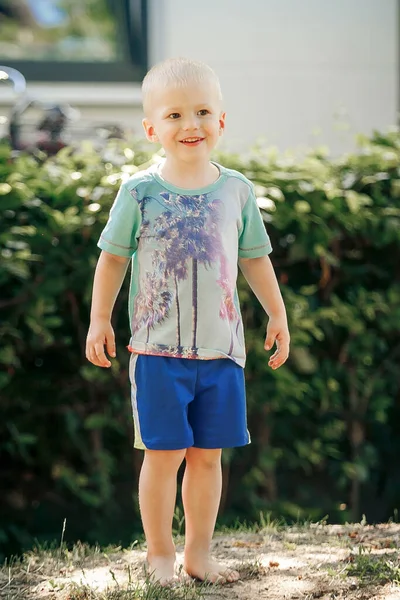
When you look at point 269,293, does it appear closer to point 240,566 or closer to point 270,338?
point 270,338

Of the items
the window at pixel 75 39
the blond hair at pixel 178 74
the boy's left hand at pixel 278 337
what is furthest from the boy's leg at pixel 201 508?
the window at pixel 75 39

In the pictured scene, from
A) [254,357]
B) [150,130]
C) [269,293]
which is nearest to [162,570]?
[269,293]

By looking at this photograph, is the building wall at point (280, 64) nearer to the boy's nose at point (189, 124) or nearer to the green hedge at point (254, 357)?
the green hedge at point (254, 357)

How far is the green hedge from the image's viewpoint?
157 inches

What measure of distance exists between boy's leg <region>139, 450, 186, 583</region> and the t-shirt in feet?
1.01

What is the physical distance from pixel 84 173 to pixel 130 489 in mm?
1385

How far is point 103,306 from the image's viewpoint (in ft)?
9.36

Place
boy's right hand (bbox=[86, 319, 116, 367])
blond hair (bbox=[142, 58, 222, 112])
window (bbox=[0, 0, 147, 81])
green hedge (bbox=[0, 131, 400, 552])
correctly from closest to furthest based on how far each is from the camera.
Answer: blond hair (bbox=[142, 58, 222, 112]) → boy's right hand (bbox=[86, 319, 116, 367]) → green hedge (bbox=[0, 131, 400, 552]) → window (bbox=[0, 0, 147, 81])

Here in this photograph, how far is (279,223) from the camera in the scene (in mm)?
4184

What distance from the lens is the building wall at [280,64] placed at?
24.8 feet

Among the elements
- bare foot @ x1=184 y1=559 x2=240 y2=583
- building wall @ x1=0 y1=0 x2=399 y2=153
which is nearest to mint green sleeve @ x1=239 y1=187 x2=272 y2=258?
bare foot @ x1=184 y1=559 x2=240 y2=583

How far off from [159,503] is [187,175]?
0.92 meters

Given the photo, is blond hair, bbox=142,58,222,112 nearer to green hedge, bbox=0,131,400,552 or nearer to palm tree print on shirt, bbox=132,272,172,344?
palm tree print on shirt, bbox=132,272,172,344

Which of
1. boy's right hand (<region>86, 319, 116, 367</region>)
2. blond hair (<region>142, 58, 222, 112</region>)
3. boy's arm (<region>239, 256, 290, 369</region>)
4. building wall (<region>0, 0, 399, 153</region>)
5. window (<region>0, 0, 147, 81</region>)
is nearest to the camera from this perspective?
blond hair (<region>142, 58, 222, 112</region>)
